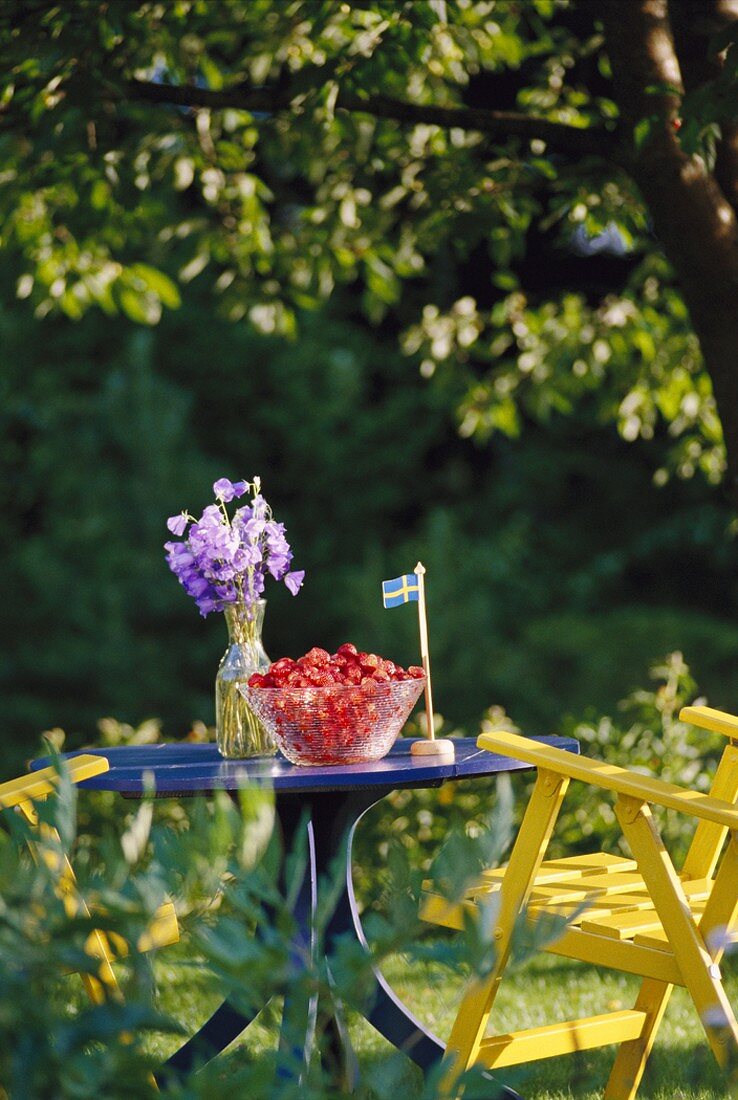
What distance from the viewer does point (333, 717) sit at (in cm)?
254

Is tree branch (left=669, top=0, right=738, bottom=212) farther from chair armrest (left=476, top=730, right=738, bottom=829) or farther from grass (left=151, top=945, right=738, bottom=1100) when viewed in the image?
grass (left=151, top=945, right=738, bottom=1100)

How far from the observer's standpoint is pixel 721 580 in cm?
1298

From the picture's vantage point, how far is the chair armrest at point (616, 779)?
2.24 metres

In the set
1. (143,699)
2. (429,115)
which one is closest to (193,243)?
(429,115)

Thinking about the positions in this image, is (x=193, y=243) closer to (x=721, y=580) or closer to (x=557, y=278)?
(x=557, y=278)

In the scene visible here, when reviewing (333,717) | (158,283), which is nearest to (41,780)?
(333,717)

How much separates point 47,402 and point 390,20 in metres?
8.66

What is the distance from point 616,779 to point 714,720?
0.68 m

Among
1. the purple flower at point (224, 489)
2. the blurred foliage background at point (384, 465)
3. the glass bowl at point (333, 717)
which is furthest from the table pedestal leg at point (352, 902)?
the blurred foliage background at point (384, 465)

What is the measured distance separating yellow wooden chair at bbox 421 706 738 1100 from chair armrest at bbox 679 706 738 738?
0.32 m

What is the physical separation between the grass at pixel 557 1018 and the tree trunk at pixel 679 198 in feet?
4.47

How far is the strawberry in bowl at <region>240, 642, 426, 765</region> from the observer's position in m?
2.53

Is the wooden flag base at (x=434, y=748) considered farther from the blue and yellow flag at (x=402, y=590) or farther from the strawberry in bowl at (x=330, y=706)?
the blue and yellow flag at (x=402, y=590)

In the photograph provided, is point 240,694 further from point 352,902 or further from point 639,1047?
point 639,1047
